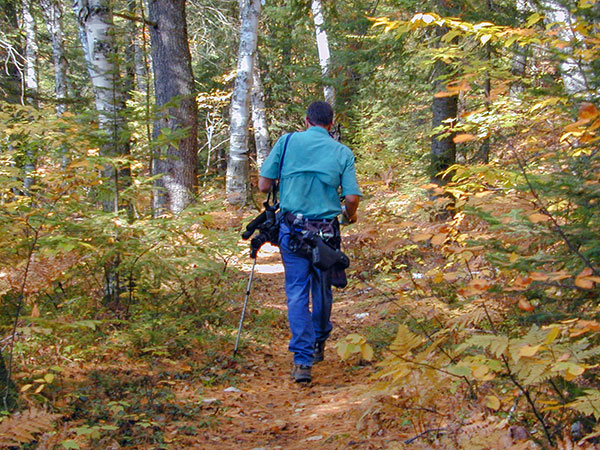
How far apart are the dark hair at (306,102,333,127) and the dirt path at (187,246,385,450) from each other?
1878 millimetres

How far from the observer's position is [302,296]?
17.8 ft

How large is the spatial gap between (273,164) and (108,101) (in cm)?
254

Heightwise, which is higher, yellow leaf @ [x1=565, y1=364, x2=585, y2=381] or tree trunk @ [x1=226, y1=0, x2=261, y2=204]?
tree trunk @ [x1=226, y1=0, x2=261, y2=204]

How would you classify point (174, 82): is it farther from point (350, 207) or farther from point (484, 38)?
point (484, 38)

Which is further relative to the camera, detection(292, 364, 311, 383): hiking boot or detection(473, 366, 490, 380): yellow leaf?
detection(292, 364, 311, 383): hiking boot

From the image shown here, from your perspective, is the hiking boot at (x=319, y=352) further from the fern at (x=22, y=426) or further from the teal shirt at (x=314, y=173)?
the fern at (x=22, y=426)

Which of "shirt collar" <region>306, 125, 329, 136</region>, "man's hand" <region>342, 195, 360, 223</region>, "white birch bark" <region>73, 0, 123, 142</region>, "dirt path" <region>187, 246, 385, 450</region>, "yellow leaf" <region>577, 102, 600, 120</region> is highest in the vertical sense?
"white birch bark" <region>73, 0, 123, 142</region>

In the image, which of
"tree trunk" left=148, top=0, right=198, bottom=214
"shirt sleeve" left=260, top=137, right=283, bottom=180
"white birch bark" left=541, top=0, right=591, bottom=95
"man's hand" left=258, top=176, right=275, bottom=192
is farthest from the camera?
"tree trunk" left=148, top=0, right=198, bottom=214

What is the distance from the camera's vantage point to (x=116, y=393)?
14.3ft

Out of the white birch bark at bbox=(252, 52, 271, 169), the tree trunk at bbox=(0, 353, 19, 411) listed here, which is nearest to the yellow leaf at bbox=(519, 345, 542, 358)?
the tree trunk at bbox=(0, 353, 19, 411)

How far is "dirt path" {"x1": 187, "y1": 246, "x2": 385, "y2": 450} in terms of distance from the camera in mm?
3900

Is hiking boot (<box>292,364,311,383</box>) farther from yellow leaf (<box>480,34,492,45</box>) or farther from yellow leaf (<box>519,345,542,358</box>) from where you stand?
yellow leaf (<box>480,34,492,45</box>)

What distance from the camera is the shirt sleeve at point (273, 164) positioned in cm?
548

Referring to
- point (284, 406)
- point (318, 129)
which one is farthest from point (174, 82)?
point (284, 406)
